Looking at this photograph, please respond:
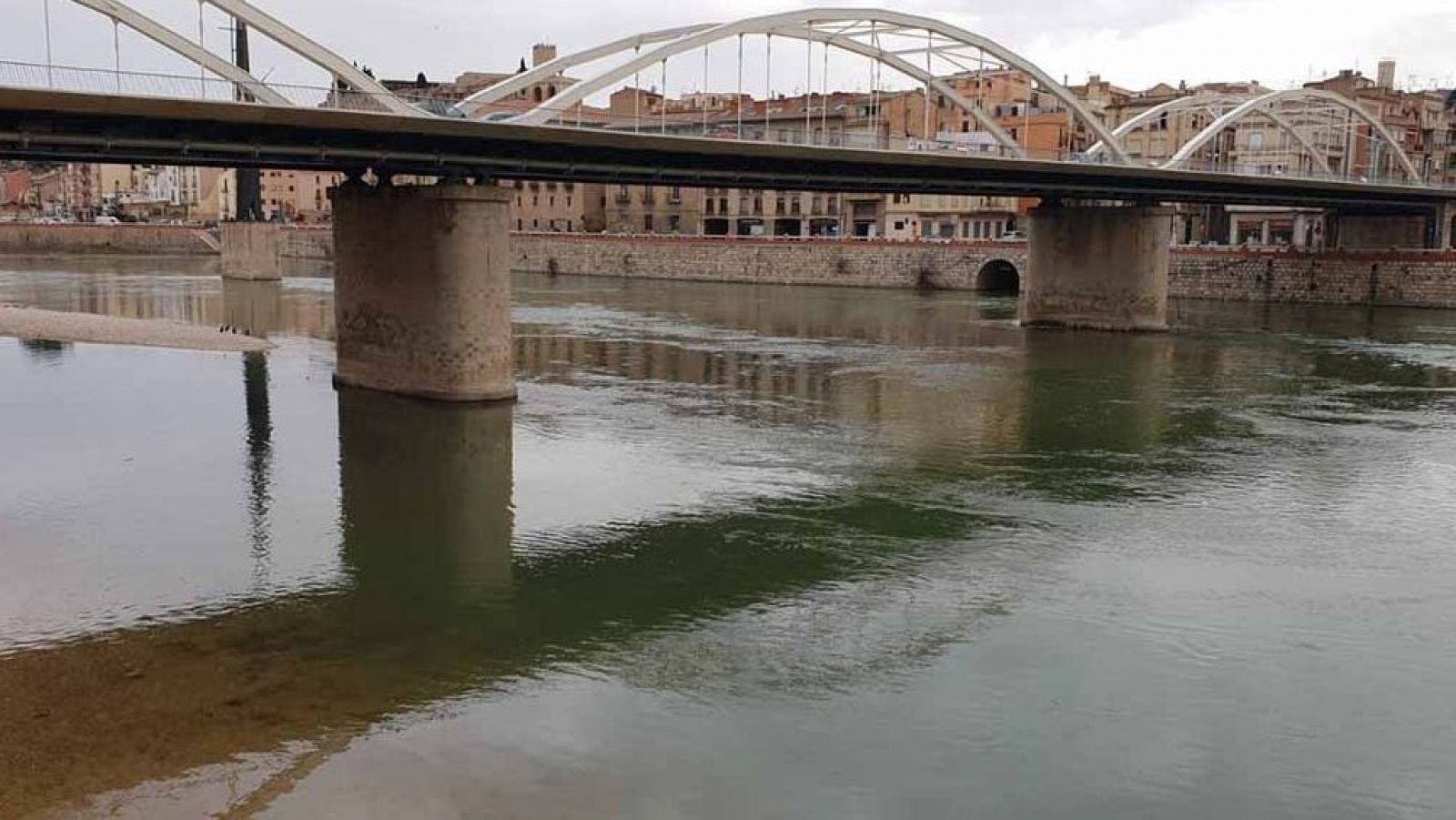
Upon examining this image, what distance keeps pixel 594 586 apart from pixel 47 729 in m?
6.15

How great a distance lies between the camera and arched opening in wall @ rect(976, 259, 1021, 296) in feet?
255

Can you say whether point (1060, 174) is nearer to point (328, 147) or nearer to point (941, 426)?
point (941, 426)

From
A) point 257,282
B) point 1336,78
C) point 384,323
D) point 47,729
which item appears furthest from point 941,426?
point 1336,78

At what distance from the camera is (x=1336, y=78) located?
337ft

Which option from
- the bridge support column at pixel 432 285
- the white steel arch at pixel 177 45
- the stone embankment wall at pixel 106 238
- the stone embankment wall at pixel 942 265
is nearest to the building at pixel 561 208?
the stone embankment wall at pixel 942 265

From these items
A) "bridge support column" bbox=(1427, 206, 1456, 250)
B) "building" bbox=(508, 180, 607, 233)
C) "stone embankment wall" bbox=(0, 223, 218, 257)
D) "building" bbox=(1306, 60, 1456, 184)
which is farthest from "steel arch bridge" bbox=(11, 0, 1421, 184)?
"stone embankment wall" bbox=(0, 223, 218, 257)

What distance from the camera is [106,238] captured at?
12325 centimetres

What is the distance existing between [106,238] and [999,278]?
8865cm

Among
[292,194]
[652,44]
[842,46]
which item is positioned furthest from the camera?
[292,194]

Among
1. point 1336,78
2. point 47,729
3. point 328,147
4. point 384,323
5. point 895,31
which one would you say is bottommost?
point 47,729

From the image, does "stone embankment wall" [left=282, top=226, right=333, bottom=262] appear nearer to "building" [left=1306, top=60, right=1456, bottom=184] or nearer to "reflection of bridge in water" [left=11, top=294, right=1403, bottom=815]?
"building" [left=1306, top=60, right=1456, bottom=184]

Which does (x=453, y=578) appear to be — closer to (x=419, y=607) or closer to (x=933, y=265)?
(x=419, y=607)

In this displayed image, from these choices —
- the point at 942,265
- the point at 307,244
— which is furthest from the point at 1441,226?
the point at 307,244

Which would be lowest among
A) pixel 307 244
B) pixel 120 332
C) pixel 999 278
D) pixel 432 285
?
pixel 120 332
